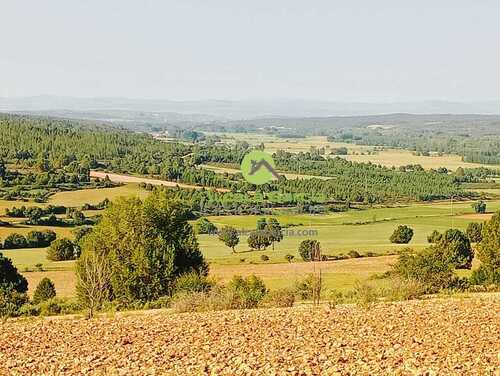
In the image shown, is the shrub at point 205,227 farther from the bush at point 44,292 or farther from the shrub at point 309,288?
the shrub at point 309,288

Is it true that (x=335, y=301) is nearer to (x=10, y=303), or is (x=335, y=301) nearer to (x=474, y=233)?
(x=10, y=303)

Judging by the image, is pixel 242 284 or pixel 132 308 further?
pixel 242 284

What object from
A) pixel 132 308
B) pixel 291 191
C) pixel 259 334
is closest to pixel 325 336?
pixel 259 334

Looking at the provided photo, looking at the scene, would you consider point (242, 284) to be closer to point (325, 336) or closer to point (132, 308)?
point (132, 308)

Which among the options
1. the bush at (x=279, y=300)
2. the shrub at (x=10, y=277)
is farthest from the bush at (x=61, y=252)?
the bush at (x=279, y=300)

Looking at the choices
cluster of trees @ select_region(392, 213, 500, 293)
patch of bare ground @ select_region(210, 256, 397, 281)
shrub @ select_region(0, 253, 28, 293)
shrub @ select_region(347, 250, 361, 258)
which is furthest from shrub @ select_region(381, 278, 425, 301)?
shrub @ select_region(347, 250, 361, 258)
